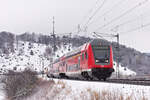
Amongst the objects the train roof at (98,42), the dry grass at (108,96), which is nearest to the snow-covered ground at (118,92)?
the dry grass at (108,96)

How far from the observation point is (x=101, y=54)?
23.2 metres

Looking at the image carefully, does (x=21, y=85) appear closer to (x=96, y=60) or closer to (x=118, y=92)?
(x=96, y=60)

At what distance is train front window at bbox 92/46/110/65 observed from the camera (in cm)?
2285

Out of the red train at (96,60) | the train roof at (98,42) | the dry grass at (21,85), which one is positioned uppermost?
the train roof at (98,42)

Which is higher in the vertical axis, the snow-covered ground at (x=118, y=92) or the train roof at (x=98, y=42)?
the train roof at (x=98, y=42)

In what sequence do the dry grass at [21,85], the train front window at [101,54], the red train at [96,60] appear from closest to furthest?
the red train at [96,60]
the train front window at [101,54]
the dry grass at [21,85]

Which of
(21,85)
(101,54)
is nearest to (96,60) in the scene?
(101,54)

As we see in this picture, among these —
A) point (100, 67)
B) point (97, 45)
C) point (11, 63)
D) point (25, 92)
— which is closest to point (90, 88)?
point (100, 67)

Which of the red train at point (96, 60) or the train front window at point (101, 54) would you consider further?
the train front window at point (101, 54)

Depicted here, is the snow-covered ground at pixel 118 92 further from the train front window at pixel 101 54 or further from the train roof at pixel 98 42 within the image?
the train roof at pixel 98 42

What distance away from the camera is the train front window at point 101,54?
22.8 meters

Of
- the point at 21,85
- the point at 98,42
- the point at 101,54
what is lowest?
the point at 21,85

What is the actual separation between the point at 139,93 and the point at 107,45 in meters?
12.1

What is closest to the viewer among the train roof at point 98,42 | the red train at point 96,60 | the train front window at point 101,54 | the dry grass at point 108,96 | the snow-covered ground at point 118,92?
the dry grass at point 108,96
